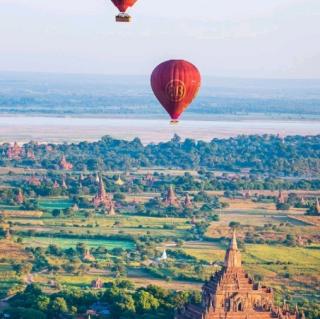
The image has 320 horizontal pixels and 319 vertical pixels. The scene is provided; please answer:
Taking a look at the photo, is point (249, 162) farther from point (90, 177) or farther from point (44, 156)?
point (90, 177)

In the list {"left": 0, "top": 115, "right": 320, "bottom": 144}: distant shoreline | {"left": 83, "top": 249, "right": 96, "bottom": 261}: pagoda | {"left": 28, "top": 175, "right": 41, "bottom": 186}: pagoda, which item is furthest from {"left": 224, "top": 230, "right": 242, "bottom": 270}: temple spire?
{"left": 0, "top": 115, "right": 320, "bottom": 144}: distant shoreline

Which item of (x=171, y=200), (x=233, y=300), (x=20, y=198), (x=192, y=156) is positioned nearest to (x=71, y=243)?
(x=20, y=198)

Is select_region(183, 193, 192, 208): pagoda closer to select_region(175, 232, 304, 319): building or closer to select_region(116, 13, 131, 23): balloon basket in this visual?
select_region(175, 232, 304, 319): building

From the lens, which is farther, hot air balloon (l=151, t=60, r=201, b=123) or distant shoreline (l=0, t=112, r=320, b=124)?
distant shoreline (l=0, t=112, r=320, b=124)

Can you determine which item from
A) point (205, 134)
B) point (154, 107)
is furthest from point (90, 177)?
point (154, 107)

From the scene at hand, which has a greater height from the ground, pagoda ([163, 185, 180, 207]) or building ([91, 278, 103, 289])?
pagoda ([163, 185, 180, 207])
